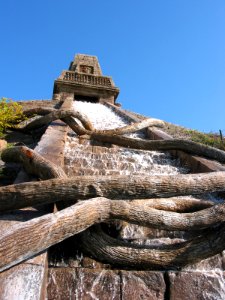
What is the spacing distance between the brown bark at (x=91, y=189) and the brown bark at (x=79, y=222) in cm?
15

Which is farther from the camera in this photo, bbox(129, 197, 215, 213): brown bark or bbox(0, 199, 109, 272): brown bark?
bbox(129, 197, 215, 213): brown bark

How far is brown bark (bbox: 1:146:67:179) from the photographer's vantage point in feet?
11.1

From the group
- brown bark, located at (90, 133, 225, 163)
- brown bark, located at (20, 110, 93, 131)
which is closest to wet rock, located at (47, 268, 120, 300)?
brown bark, located at (90, 133, 225, 163)

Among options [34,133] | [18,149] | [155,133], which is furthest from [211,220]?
[34,133]

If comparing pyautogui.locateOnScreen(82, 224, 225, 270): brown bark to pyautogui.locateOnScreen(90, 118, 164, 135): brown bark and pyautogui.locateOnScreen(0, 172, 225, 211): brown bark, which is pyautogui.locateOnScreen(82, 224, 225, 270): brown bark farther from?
pyautogui.locateOnScreen(90, 118, 164, 135): brown bark

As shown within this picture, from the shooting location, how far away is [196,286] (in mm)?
2947

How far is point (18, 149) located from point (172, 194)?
82.0 inches

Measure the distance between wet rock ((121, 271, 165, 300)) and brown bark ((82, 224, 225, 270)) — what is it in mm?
82

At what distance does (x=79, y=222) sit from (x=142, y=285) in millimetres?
830

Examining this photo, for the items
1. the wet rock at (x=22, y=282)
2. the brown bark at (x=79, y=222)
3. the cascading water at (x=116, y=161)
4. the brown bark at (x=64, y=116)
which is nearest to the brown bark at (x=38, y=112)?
the brown bark at (x=64, y=116)

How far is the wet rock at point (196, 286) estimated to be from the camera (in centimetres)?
289

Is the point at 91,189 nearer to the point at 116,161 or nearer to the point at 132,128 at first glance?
the point at 116,161

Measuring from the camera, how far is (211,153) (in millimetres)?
5711

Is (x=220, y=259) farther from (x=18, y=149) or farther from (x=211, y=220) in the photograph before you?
(x=18, y=149)
